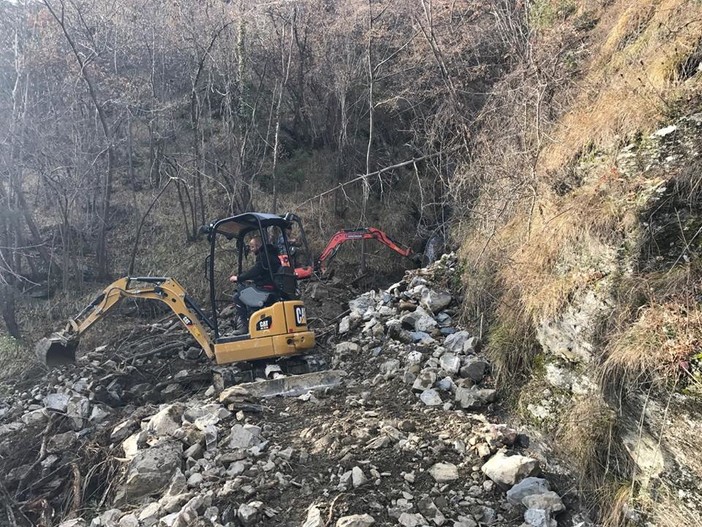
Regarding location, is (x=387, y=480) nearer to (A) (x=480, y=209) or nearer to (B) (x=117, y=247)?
(A) (x=480, y=209)

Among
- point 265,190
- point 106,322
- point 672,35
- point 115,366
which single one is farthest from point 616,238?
point 265,190

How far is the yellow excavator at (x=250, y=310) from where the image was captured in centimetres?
628

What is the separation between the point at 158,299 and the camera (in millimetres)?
6895

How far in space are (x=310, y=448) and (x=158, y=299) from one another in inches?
142

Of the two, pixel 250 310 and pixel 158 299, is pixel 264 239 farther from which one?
pixel 158 299

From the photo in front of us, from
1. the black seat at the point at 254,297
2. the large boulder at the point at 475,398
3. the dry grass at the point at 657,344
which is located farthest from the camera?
the black seat at the point at 254,297

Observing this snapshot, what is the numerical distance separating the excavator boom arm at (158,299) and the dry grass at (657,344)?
4.86 metres

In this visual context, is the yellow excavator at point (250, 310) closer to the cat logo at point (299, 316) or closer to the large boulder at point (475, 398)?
the cat logo at point (299, 316)

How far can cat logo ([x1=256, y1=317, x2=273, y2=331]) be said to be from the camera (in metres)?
6.29

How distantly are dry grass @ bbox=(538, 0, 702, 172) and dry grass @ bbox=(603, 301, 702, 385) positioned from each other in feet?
5.10

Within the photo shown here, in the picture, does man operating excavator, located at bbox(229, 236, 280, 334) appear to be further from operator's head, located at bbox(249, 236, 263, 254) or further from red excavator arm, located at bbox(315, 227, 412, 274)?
red excavator arm, located at bbox(315, 227, 412, 274)

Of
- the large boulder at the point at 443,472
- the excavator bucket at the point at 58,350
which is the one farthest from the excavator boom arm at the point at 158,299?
the large boulder at the point at 443,472

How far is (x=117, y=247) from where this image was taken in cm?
1297

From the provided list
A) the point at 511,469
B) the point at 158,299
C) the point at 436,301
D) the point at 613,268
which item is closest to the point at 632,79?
the point at 613,268
